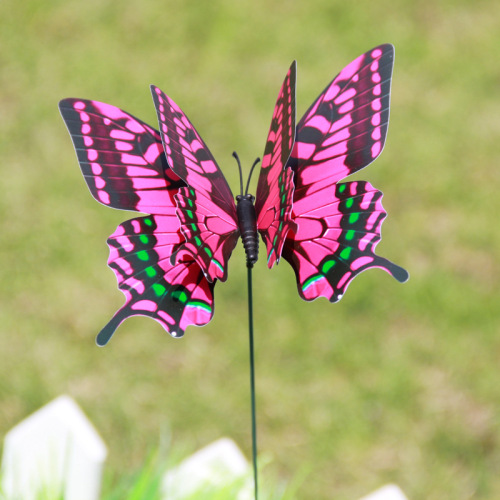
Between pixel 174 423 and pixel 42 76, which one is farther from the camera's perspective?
pixel 42 76

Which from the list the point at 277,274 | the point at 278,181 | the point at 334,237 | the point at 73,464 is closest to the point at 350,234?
the point at 334,237

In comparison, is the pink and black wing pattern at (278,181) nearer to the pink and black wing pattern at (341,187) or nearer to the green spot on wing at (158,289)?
the pink and black wing pattern at (341,187)

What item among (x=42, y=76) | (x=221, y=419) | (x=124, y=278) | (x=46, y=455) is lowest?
(x=221, y=419)

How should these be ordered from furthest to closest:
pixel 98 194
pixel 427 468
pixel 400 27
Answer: pixel 400 27
pixel 427 468
pixel 98 194

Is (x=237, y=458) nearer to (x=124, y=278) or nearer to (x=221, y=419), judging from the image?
(x=221, y=419)

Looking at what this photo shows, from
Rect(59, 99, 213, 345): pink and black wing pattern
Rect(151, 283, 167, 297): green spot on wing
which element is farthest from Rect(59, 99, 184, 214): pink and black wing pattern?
Rect(151, 283, 167, 297): green spot on wing

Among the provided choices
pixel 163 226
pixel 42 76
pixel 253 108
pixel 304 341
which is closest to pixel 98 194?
pixel 163 226

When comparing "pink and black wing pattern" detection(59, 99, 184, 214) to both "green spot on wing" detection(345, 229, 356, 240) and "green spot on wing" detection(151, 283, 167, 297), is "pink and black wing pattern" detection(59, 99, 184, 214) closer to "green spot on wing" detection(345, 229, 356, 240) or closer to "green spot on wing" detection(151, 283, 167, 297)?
"green spot on wing" detection(151, 283, 167, 297)
